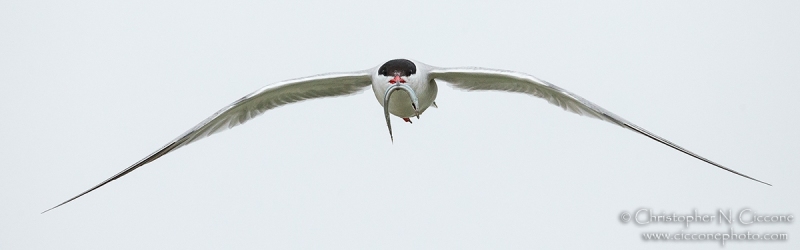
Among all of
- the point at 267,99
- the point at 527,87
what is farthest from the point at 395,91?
the point at 267,99

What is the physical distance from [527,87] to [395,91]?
4.74 ft

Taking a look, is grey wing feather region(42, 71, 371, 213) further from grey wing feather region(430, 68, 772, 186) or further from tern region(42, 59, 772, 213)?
grey wing feather region(430, 68, 772, 186)

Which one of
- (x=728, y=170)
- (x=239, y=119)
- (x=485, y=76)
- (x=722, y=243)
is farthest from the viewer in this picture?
(x=239, y=119)

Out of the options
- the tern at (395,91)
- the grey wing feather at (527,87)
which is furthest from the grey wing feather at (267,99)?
the grey wing feather at (527,87)

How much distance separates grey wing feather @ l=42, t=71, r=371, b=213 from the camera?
1034 cm

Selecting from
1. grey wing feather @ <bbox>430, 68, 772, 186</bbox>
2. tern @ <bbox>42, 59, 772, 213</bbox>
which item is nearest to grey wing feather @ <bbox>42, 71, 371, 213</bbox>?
tern @ <bbox>42, 59, 772, 213</bbox>

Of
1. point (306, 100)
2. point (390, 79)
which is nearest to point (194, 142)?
point (306, 100)

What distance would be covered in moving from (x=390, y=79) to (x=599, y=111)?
2.06 m

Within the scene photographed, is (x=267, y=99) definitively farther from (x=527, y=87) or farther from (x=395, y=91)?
(x=527, y=87)

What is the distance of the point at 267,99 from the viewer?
1099 centimetres

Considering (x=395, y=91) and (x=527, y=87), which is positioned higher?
(x=395, y=91)

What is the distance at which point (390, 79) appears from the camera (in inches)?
388

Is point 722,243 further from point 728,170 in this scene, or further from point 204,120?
point 204,120

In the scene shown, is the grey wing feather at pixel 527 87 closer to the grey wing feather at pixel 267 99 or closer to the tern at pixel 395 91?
the tern at pixel 395 91
